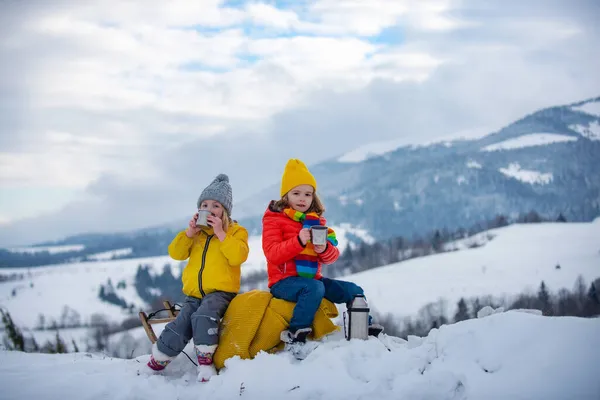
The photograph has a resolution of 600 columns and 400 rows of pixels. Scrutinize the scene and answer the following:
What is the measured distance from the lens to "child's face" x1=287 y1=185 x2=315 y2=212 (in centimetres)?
824

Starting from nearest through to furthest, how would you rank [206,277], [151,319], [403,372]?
[403,372]
[206,277]
[151,319]

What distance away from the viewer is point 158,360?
7832 mm

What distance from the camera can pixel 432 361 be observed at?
20.6 feet

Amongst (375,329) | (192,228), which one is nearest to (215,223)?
(192,228)

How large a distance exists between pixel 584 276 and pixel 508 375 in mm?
166455

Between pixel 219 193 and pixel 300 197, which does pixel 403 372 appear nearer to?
A: pixel 300 197

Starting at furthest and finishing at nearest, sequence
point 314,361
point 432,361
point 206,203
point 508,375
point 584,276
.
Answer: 1. point 584,276
2. point 206,203
3. point 314,361
4. point 432,361
5. point 508,375

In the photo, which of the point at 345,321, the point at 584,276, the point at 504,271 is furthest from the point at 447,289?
the point at 345,321

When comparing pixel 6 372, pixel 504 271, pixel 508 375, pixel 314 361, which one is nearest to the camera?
pixel 508 375

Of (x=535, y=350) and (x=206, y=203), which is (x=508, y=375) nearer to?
(x=535, y=350)

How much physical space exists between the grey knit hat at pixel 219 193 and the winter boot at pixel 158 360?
85.5 inches

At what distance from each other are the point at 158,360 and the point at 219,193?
2.51m

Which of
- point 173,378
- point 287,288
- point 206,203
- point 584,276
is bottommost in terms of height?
point 584,276

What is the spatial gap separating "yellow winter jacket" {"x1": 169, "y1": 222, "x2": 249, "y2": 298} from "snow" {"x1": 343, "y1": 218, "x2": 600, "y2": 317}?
125038mm
